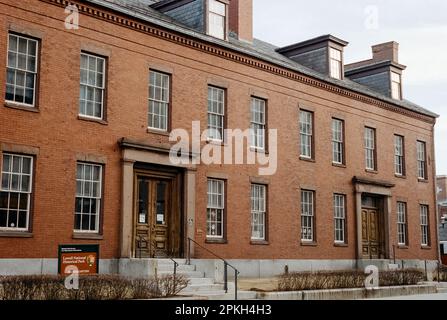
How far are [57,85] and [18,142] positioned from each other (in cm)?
225

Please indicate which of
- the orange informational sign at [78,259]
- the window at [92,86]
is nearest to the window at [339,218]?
the window at [92,86]

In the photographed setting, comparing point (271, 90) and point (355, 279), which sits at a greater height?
point (271, 90)

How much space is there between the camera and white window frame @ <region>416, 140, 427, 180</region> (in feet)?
117

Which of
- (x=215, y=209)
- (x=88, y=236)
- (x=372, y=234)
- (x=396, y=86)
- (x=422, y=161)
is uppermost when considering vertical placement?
(x=396, y=86)

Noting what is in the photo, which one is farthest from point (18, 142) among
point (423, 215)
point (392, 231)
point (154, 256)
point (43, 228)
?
point (423, 215)

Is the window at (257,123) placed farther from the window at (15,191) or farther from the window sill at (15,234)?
the window sill at (15,234)

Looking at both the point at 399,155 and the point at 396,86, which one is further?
the point at 396,86

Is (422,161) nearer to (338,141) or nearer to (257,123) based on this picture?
(338,141)

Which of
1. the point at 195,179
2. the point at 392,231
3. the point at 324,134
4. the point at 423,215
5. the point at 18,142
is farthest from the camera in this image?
the point at 423,215

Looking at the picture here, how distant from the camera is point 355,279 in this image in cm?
2069

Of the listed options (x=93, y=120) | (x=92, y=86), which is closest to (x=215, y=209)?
(x=93, y=120)

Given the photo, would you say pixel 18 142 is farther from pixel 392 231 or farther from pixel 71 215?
pixel 392 231

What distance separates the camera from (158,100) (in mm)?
21984
